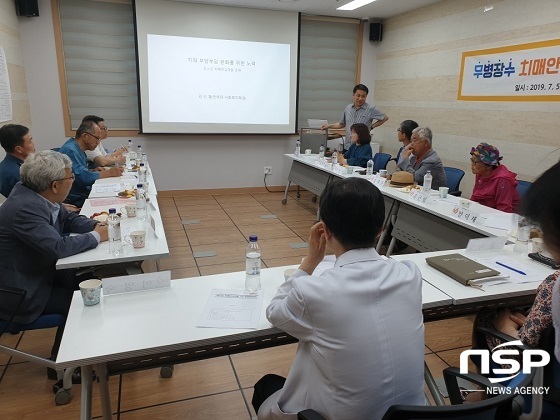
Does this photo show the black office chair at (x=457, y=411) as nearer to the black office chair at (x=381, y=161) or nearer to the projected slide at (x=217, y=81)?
the black office chair at (x=381, y=161)

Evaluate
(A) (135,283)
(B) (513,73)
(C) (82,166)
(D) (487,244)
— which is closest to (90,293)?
(A) (135,283)

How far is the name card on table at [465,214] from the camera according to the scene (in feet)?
8.78

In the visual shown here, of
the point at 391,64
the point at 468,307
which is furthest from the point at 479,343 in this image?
the point at 391,64

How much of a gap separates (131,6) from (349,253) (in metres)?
5.76

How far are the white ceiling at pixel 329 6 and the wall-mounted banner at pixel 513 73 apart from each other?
1.26 meters

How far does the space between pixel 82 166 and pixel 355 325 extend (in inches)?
138

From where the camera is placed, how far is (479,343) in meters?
1.67

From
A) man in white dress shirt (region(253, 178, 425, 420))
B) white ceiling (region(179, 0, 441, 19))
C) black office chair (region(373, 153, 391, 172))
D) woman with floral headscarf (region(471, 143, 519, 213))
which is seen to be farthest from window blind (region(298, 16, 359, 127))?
man in white dress shirt (region(253, 178, 425, 420))

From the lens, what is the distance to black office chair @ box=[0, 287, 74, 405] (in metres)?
1.75

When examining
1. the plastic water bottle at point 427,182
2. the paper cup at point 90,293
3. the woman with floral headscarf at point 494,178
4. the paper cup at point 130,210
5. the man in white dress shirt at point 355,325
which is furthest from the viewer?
the plastic water bottle at point 427,182

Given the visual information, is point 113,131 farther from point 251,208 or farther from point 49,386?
point 49,386

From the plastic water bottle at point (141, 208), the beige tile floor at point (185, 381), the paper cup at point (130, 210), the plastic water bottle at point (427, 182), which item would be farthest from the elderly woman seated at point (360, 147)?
the paper cup at point (130, 210)

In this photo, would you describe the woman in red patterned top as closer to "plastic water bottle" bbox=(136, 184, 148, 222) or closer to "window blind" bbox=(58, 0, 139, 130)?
"plastic water bottle" bbox=(136, 184, 148, 222)

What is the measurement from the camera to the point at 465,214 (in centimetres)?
275
